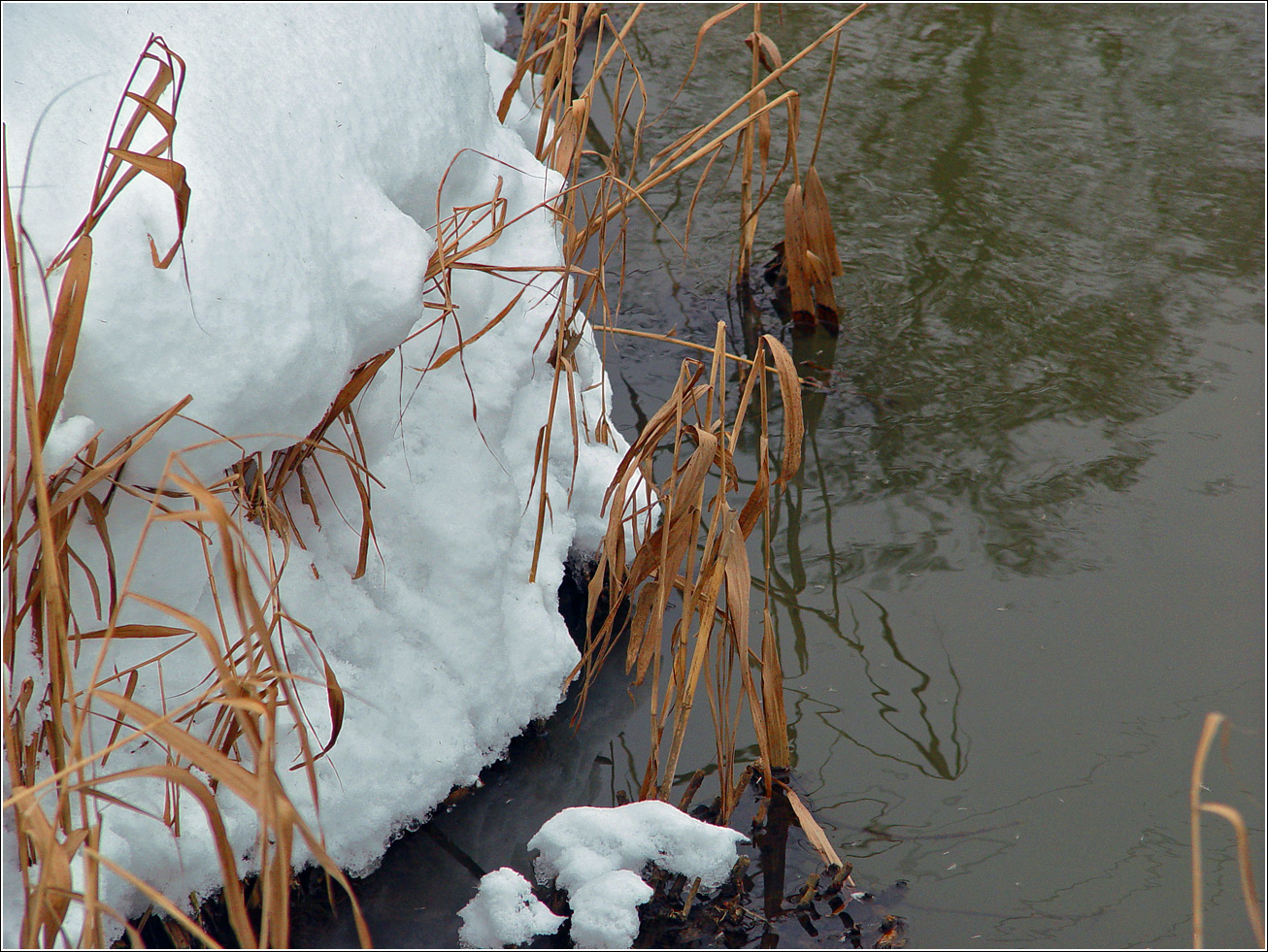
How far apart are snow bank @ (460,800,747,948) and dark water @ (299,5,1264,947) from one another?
0.08 metres

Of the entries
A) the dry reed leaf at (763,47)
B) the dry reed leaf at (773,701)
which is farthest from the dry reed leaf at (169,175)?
the dry reed leaf at (763,47)

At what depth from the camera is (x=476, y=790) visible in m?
1.52

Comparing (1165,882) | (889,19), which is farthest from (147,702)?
(889,19)

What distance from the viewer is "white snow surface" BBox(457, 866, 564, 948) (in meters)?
1.31

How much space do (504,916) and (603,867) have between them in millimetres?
140

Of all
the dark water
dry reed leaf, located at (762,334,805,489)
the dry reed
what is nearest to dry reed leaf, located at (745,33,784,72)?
the dark water

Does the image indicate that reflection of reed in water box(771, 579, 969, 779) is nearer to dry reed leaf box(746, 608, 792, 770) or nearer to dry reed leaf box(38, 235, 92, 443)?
dry reed leaf box(746, 608, 792, 770)

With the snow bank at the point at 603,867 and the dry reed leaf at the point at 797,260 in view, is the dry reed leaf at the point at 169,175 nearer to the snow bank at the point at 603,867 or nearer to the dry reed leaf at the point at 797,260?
the snow bank at the point at 603,867

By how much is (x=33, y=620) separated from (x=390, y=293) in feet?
1.79

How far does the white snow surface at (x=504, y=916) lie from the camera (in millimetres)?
1309

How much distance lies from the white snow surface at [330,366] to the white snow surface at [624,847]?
197mm

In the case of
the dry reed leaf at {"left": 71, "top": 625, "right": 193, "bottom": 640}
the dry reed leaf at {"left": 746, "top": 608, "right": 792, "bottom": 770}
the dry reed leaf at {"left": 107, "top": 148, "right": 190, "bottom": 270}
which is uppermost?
the dry reed leaf at {"left": 107, "top": 148, "right": 190, "bottom": 270}

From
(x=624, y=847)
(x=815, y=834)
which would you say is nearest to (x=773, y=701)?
(x=815, y=834)

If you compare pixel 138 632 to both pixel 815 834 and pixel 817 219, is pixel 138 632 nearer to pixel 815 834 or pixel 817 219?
pixel 815 834
